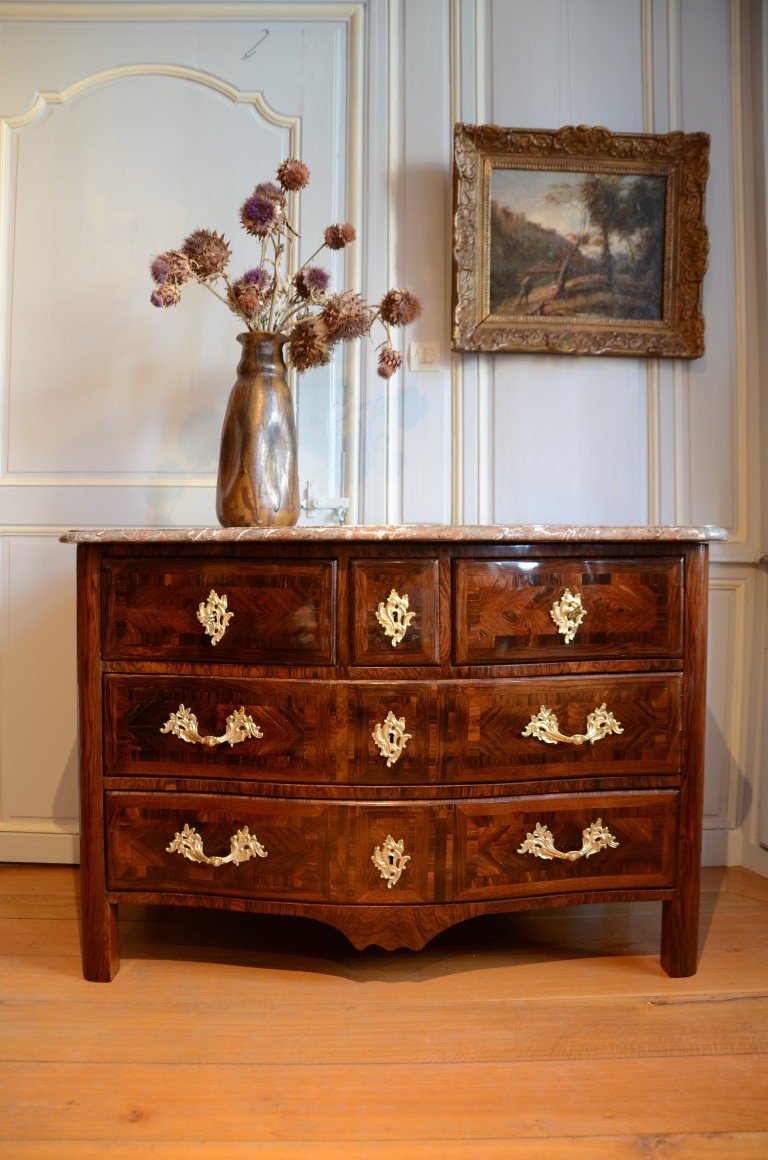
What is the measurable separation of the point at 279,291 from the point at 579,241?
3.07 ft

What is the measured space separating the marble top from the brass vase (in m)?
0.26

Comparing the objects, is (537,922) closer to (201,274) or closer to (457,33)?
(201,274)

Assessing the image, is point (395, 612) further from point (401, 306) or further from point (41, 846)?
point (41, 846)

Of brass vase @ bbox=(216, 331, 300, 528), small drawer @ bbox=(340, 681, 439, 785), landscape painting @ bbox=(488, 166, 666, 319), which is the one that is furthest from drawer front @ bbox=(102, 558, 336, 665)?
landscape painting @ bbox=(488, 166, 666, 319)

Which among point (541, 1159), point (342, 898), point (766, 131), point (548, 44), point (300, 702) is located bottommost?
point (541, 1159)

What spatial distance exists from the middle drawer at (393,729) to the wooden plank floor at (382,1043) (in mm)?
466

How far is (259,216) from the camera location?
1718mm

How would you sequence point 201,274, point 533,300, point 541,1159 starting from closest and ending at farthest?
point 541,1159
point 201,274
point 533,300

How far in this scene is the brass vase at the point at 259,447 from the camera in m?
1.74

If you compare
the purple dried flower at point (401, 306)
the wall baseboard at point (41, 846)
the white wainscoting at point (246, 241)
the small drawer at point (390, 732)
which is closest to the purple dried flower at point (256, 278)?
the purple dried flower at point (401, 306)

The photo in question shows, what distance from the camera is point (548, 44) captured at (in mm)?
2246

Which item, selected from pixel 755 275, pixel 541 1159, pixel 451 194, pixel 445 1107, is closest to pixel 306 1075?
pixel 445 1107

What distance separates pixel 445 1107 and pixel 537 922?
Answer: 2.48 feet

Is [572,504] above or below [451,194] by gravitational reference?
below
